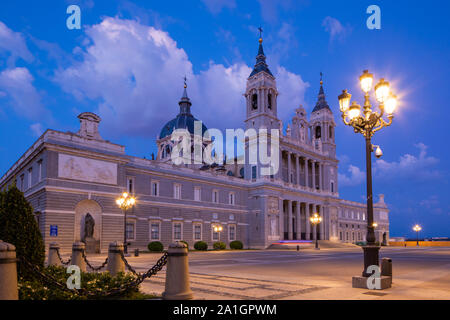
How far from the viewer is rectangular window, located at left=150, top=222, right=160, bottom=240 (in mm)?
44947

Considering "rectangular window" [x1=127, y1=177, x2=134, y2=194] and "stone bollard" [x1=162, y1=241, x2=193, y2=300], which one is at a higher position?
"rectangular window" [x1=127, y1=177, x2=134, y2=194]

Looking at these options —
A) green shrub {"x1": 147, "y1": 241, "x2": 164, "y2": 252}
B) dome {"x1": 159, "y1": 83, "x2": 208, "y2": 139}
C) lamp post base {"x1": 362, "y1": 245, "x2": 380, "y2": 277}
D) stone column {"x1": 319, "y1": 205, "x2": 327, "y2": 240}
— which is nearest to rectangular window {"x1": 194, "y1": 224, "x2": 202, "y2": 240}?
green shrub {"x1": 147, "y1": 241, "x2": 164, "y2": 252}

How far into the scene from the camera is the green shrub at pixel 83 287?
28.7ft

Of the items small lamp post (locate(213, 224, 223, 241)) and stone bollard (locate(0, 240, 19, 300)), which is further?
small lamp post (locate(213, 224, 223, 241))

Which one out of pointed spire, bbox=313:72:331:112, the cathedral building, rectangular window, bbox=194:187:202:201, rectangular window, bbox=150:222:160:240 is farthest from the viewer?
pointed spire, bbox=313:72:331:112

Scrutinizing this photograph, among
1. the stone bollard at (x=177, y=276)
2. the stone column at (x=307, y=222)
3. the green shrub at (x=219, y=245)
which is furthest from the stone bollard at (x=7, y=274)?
the stone column at (x=307, y=222)

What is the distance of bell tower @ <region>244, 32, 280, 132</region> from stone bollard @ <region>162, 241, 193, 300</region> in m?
52.1

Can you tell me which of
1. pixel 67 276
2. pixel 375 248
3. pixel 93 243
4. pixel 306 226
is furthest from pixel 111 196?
pixel 306 226

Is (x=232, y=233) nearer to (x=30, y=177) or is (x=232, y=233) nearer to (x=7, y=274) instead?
(x=30, y=177)

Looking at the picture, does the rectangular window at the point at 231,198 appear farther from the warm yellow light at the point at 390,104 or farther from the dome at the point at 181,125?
the warm yellow light at the point at 390,104

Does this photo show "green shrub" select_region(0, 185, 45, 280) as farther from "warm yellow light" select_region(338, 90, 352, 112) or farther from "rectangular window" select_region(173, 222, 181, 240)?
"rectangular window" select_region(173, 222, 181, 240)

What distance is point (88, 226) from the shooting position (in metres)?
35.6

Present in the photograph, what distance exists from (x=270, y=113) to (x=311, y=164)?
1929cm
